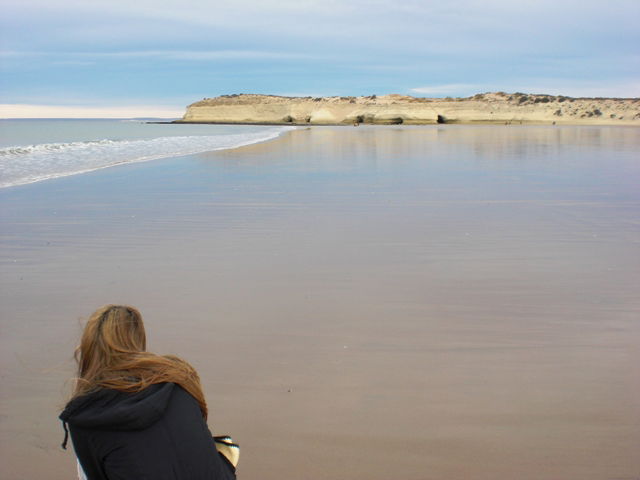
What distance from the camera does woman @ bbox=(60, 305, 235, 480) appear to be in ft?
6.32

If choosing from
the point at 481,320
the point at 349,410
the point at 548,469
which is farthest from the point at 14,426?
the point at 481,320

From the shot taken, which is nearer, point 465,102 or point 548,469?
point 548,469

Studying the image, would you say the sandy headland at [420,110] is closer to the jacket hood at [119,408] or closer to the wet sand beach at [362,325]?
the wet sand beach at [362,325]

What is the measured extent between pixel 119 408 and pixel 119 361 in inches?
6.2

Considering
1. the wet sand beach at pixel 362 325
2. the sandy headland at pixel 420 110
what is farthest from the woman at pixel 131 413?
the sandy headland at pixel 420 110

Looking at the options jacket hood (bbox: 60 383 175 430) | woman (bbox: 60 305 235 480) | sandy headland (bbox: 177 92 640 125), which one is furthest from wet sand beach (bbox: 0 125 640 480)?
sandy headland (bbox: 177 92 640 125)

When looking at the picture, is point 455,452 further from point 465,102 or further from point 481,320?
point 465,102

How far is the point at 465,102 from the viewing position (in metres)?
111

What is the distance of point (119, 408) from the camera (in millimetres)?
1905

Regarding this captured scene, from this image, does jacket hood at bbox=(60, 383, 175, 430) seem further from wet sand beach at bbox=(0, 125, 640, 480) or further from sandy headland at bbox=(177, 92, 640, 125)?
sandy headland at bbox=(177, 92, 640, 125)

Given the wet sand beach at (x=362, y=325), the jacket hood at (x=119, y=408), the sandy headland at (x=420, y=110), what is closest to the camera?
the jacket hood at (x=119, y=408)

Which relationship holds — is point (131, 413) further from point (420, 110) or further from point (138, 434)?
point (420, 110)

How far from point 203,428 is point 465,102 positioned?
373 feet

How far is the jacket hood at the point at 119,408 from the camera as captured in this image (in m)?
1.90
